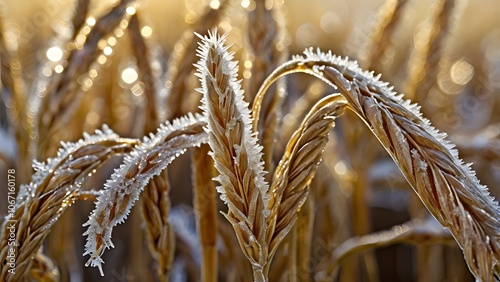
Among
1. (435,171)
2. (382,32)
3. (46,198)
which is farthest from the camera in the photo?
(382,32)

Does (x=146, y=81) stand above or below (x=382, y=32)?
below

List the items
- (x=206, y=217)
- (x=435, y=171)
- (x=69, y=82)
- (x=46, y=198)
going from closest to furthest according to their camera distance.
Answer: (x=435, y=171) → (x=46, y=198) → (x=206, y=217) → (x=69, y=82)

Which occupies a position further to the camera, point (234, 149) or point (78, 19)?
point (78, 19)

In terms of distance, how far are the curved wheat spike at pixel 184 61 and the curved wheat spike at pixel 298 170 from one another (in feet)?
1.27

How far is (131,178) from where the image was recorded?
2.41 ft

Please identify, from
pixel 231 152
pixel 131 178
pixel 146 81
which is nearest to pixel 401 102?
pixel 231 152

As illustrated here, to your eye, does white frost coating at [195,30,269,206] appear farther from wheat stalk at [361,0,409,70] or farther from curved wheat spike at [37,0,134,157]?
wheat stalk at [361,0,409,70]

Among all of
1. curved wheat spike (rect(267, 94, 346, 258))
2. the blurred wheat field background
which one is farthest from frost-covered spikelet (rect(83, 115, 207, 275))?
curved wheat spike (rect(267, 94, 346, 258))

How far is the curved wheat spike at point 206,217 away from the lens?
0.96 meters

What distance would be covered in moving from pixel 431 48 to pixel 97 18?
63 cm

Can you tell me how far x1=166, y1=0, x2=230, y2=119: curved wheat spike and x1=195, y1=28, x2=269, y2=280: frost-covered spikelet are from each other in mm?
414

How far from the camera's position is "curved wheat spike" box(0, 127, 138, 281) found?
81 centimetres

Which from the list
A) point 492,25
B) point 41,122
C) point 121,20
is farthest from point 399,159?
point 492,25

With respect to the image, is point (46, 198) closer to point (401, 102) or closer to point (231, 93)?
point (231, 93)
